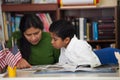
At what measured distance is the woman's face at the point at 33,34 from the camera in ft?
7.97

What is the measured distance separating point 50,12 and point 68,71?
1792 mm

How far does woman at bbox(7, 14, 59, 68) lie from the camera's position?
243 centimetres

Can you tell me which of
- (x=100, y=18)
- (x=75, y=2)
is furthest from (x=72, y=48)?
(x=100, y=18)

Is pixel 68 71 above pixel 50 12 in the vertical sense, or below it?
below

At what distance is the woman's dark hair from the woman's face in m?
0.03

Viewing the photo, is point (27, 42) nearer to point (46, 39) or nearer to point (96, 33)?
point (46, 39)

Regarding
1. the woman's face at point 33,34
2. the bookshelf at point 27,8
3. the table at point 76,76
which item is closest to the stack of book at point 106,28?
the bookshelf at point 27,8

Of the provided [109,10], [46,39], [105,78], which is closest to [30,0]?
Result: [46,39]

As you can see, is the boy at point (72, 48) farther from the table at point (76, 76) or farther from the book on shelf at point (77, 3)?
the book on shelf at point (77, 3)

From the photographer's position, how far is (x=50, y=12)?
130 inches

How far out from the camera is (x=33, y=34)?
2438 millimetres

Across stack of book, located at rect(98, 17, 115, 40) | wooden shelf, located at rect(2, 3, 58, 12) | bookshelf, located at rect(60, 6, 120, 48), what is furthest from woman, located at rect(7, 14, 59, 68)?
stack of book, located at rect(98, 17, 115, 40)

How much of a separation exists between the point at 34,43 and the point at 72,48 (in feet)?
2.70

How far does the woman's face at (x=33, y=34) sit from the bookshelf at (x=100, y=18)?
743 mm
